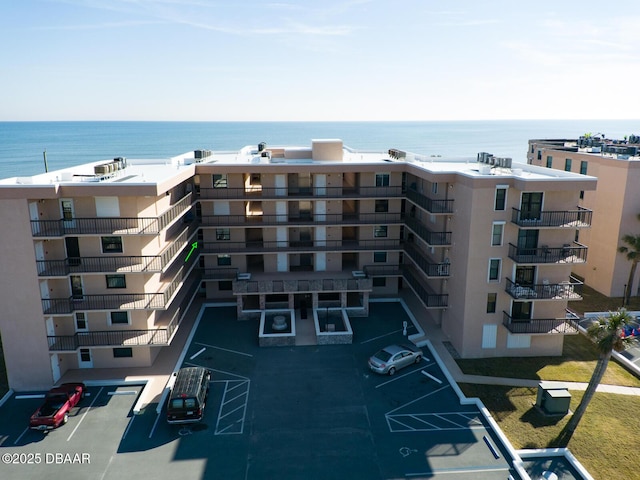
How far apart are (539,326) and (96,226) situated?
3035 centimetres

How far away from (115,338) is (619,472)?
2965cm

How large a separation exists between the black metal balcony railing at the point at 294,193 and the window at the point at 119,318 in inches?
505

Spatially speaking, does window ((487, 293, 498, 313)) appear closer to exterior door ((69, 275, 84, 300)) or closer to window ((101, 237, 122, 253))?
window ((101, 237, 122, 253))

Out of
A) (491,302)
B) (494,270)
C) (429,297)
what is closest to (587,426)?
(491,302)

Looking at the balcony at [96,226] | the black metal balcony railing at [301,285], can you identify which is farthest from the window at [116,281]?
the black metal balcony railing at [301,285]

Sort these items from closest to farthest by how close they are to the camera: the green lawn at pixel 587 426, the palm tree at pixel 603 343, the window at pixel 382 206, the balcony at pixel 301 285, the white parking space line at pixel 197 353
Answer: the green lawn at pixel 587 426 < the palm tree at pixel 603 343 < the white parking space line at pixel 197 353 < the balcony at pixel 301 285 < the window at pixel 382 206

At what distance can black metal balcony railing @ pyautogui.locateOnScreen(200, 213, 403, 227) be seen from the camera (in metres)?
A: 39.6

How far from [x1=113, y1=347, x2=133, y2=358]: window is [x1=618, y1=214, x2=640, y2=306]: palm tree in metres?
42.3

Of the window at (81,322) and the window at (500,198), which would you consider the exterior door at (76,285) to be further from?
the window at (500,198)

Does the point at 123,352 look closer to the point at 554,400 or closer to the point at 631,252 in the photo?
the point at 554,400

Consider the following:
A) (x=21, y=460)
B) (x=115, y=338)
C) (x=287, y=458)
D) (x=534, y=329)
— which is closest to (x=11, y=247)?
(x=115, y=338)

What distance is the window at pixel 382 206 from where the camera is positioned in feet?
136

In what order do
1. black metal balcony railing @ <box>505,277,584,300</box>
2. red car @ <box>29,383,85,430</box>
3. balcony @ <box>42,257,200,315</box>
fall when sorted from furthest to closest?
black metal balcony railing @ <box>505,277,584,300</box> → balcony @ <box>42,257,200,315</box> → red car @ <box>29,383,85,430</box>

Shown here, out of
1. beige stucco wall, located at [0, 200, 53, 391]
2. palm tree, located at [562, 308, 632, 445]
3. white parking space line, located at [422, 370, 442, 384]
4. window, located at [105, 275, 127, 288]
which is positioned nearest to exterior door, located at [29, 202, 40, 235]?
beige stucco wall, located at [0, 200, 53, 391]
